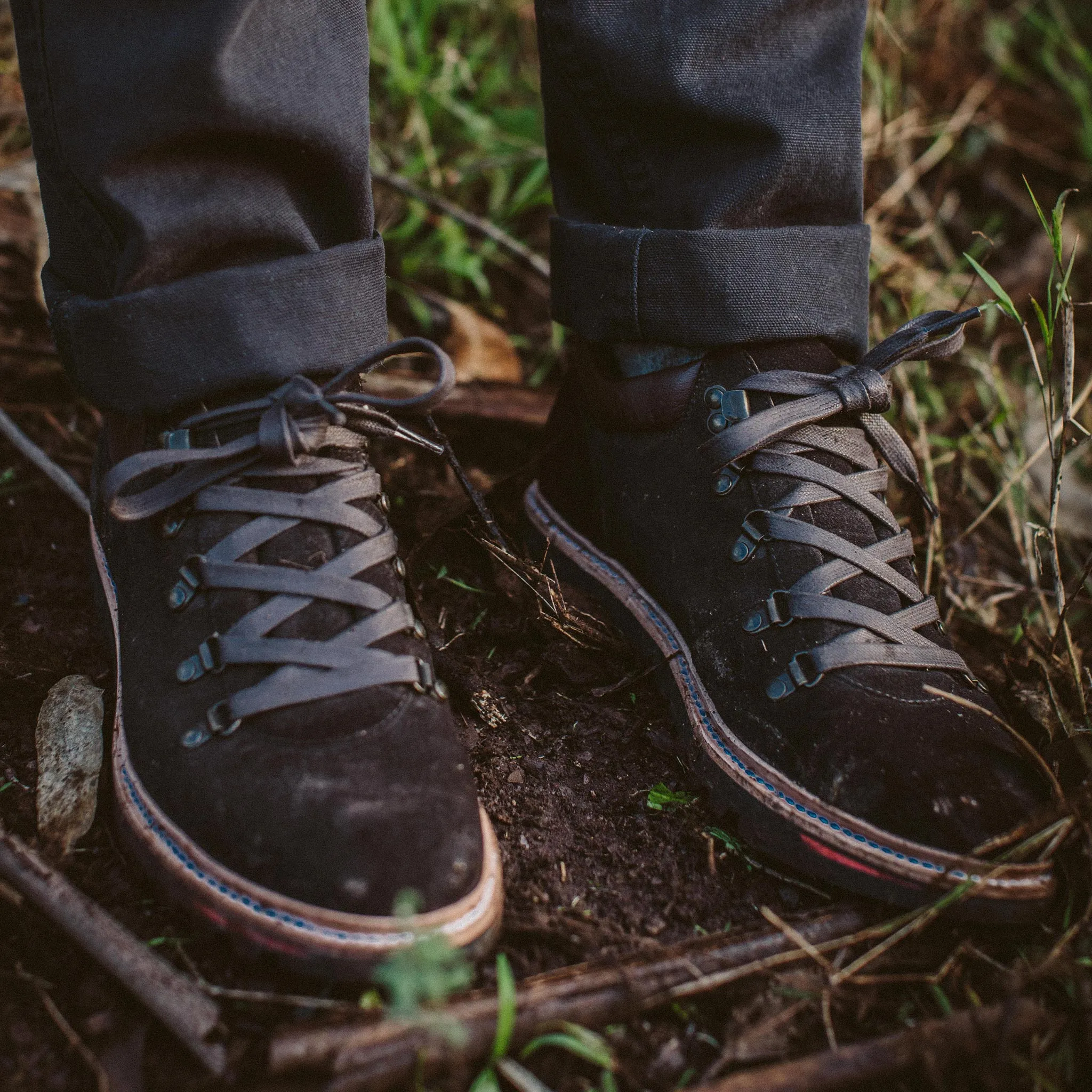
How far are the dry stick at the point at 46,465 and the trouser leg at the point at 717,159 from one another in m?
1.06

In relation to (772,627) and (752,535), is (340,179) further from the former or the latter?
(772,627)

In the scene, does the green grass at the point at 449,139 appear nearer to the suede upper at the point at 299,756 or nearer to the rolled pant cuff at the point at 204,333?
the rolled pant cuff at the point at 204,333

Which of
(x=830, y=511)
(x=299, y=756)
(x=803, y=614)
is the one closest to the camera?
(x=299, y=756)

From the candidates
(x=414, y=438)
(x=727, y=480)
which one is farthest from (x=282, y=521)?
(x=727, y=480)

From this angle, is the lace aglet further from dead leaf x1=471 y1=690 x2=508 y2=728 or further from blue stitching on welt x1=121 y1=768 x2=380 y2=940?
blue stitching on welt x1=121 y1=768 x2=380 y2=940

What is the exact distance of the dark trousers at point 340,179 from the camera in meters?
1.24

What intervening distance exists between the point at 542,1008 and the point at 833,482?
919mm

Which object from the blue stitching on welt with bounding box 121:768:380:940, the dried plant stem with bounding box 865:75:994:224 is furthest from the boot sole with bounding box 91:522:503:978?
the dried plant stem with bounding box 865:75:994:224

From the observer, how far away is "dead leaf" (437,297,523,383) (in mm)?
2355

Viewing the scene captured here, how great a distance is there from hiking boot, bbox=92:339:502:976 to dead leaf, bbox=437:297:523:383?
3.00ft

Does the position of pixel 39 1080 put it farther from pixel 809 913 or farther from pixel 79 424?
pixel 79 424

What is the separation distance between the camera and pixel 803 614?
138 centimetres

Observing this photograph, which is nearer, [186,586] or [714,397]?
[186,586]

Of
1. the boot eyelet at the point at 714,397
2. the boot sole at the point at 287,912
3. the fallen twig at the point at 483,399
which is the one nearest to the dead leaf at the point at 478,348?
the fallen twig at the point at 483,399
